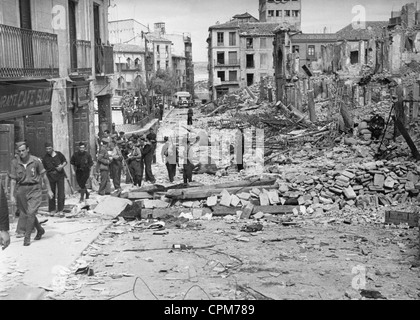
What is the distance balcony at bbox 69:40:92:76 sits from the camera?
55.2ft

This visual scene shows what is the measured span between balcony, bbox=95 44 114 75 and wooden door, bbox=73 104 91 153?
211cm

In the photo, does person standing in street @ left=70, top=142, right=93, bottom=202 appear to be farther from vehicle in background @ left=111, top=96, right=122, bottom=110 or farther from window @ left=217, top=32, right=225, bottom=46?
window @ left=217, top=32, right=225, bottom=46

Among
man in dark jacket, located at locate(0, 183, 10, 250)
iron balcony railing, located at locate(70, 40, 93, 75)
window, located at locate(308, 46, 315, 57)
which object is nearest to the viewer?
man in dark jacket, located at locate(0, 183, 10, 250)

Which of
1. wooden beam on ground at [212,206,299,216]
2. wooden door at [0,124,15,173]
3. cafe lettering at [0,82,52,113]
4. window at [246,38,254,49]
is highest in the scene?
window at [246,38,254,49]

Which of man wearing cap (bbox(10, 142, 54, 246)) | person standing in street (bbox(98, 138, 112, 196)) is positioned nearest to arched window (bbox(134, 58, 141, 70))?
person standing in street (bbox(98, 138, 112, 196))

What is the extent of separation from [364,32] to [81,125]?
134 feet

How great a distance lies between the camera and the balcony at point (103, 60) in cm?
1972

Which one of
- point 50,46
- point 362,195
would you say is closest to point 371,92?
point 362,195

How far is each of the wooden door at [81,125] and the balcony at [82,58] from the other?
1116 millimetres

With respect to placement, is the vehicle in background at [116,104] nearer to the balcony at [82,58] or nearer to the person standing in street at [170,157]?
the balcony at [82,58]

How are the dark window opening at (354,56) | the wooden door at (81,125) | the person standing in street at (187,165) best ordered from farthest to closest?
1. the dark window opening at (354,56)
2. the wooden door at (81,125)
3. the person standing in street at (187,165)

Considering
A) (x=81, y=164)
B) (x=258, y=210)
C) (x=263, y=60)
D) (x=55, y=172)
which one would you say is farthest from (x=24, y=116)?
(x=263, y=60)

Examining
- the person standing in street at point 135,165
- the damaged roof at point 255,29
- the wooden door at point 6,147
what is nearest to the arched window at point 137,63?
the damaged roof at point 255,29
